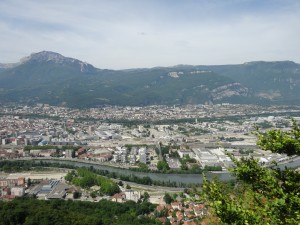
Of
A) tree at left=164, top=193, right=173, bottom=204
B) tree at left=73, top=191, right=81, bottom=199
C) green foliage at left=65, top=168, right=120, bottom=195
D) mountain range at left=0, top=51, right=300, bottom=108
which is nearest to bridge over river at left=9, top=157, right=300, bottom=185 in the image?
green foliage at left=65, top=168, right=120, bottom=195

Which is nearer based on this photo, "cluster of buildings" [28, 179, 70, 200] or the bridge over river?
"cluster of buildings" [28, 179, 70, 200]

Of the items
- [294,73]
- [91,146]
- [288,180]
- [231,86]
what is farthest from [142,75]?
[288,180]

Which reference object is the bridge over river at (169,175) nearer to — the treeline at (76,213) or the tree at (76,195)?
the tree at (76,195)

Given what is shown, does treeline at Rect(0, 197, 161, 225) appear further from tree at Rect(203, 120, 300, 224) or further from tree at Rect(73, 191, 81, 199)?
tree at Rect(203, 120, 300, 224)

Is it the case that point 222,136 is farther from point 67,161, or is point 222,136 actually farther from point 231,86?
point 231,86

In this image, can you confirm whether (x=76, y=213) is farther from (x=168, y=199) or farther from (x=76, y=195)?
(x=168, y=199)

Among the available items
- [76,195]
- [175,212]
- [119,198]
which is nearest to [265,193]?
[175,212]

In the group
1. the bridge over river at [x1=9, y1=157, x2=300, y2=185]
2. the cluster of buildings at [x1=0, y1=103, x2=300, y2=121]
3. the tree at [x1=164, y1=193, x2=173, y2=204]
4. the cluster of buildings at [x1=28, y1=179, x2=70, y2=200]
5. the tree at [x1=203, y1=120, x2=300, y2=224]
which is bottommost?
the cluster of buildings at [x1=0, y1=103, x2=300, y2=121]
